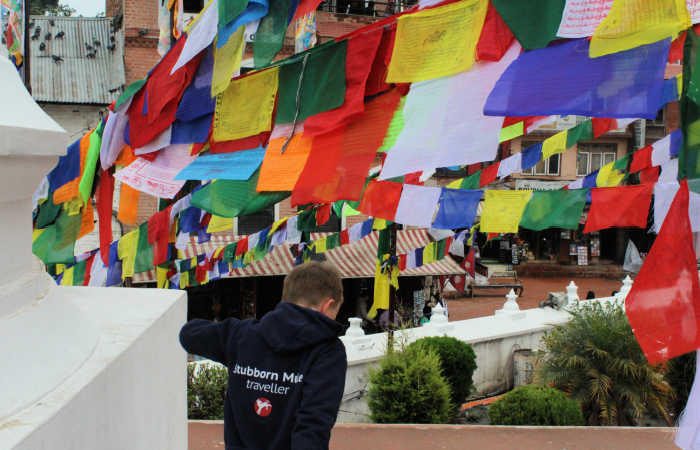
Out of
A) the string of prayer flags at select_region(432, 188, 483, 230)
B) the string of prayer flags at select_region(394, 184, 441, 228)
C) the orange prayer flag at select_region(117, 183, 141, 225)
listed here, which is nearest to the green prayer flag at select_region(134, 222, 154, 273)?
the orange prayer flag at select_region(117, 183, 141, 225)

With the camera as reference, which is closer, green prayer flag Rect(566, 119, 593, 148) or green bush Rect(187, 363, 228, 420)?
green bush Rect(187, 363, 228, 420)

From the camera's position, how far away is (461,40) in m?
2.86

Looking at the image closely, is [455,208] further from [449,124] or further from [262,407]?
[262,407]

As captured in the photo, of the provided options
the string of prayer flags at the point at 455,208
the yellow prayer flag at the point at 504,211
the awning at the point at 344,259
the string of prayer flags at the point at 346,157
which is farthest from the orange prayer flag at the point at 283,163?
the awning at the point at 344,259

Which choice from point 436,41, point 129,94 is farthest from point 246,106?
point 436,41

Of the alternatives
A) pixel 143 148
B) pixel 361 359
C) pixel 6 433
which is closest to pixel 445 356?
pixel 361 359

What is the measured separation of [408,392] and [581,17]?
4789 mm

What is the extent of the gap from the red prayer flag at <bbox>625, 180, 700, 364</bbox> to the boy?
3.67ft

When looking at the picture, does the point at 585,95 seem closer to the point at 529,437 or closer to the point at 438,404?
the point at 529,437

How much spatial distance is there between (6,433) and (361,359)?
23.0 feet

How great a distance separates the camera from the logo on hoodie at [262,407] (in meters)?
2.33

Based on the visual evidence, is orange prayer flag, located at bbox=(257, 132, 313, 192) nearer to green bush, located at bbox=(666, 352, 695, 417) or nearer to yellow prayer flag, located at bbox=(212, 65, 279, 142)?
yellow prayer flag, located at bbox=(212, 65, 279, 142)

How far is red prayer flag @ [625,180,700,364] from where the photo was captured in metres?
2.11

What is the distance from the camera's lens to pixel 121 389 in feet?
6.90
